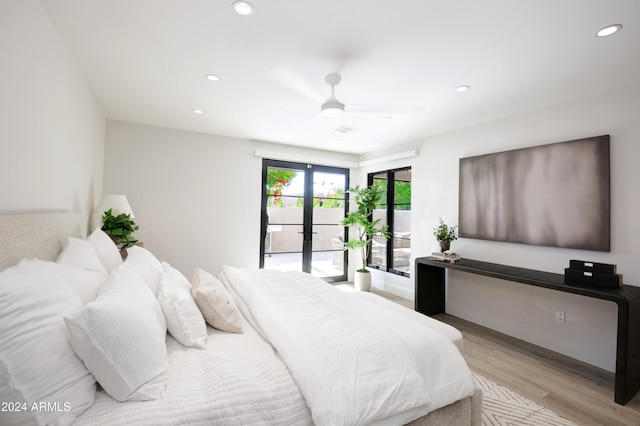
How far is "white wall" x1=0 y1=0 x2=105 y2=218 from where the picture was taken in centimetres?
139

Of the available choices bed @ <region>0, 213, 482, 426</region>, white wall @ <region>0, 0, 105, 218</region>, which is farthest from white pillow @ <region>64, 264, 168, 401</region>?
white wall @ <region>0, 0, 105, 218</region>

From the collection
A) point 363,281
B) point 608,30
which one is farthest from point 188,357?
Answer: point 363,281

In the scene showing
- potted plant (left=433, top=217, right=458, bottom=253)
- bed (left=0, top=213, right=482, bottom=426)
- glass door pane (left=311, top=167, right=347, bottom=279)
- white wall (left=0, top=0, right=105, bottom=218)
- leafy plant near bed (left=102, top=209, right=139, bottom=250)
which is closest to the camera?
bed (left=0, top=213, right=482, bottom=426)

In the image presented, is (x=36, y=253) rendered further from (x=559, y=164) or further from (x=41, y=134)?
(x=559, y=164)

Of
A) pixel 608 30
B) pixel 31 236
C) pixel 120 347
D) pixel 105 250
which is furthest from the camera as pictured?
pixel 105 250

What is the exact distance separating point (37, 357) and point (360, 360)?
1.13 metres

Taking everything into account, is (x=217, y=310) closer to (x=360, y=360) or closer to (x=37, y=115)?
(x=360, y=360)

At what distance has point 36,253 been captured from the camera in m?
1.44

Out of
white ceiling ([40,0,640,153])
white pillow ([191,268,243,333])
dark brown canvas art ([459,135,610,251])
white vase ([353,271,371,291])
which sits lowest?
white vase ([353,271,371,291])

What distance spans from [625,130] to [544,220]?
3.18ft

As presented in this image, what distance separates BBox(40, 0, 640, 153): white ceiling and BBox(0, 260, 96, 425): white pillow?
1.61m

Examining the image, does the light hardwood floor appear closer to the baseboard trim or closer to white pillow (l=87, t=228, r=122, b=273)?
the baseboard trim

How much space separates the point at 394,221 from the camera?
496 cm

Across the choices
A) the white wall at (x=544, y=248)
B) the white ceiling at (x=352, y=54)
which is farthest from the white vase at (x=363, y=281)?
the white ceiling at (x=352, y=54)
